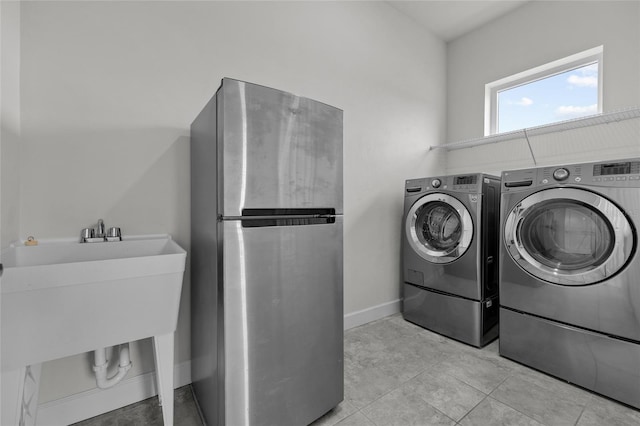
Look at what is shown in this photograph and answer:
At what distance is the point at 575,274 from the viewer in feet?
5.16

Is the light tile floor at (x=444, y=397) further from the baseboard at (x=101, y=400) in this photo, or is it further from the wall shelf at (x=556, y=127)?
the wall shelf at (x=556, y=127)

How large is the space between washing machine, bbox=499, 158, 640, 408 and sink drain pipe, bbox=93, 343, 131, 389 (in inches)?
85.3

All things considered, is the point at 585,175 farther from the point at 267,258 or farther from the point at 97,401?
the point at 97,401

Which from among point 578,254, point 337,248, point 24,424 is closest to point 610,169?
point 578,254

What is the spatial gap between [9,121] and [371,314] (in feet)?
8.06

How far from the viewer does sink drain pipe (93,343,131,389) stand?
120 cm

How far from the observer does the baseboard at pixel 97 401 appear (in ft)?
4.19

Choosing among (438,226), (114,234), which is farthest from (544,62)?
(114,234)

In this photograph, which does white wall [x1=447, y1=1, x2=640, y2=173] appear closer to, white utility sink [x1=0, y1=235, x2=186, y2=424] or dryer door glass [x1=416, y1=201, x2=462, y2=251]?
dryer door glass [x1=416, y1=201, x2=462, y2=251]

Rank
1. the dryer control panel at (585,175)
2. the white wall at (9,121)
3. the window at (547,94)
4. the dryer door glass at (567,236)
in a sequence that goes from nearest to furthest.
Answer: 1. the white wall at (9,121)
2. the dryer control panel at (585,175)
3. the dryer door glass at (567,236)
4. the window at (547,94)

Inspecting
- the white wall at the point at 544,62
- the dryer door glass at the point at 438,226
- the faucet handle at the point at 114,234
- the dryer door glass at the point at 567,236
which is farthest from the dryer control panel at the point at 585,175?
the faucet handle at the point at 114,234

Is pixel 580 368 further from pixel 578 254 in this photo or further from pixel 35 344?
pixel 35 344

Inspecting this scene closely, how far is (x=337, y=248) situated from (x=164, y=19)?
150 cm

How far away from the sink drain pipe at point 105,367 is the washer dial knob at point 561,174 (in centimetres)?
238
